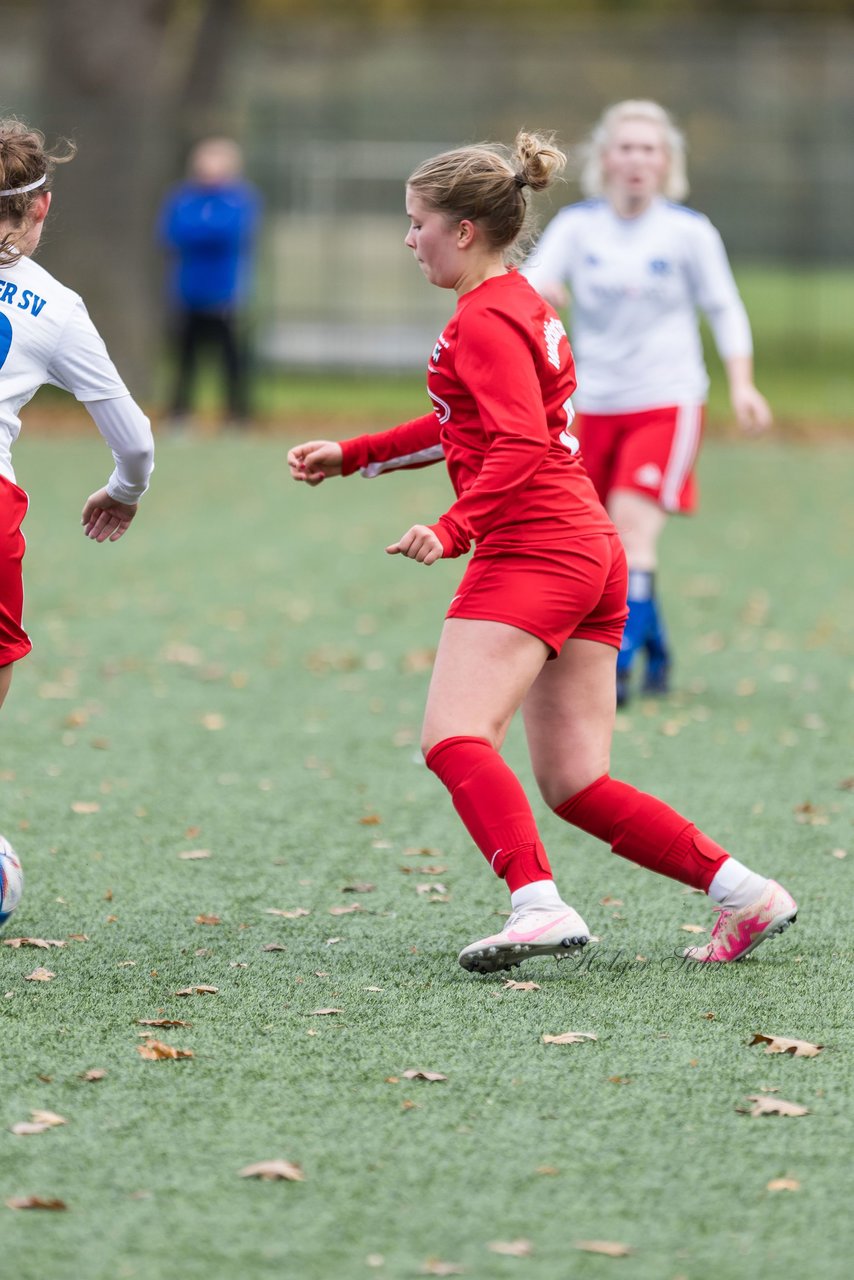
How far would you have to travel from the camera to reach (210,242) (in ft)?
61.0

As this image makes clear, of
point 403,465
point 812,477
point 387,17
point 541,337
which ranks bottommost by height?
point 812,477

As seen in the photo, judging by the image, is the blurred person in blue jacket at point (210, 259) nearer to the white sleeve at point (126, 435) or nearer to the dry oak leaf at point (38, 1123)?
the white sleeve at point (126, 435)

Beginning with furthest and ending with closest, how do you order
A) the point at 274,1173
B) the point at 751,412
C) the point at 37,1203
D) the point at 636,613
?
the point at 636,613
the point at 751,412
the point at 274,1173
the point at 37,1203

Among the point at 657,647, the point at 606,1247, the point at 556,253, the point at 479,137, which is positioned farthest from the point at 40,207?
the point at 479,137

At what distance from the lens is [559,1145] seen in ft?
11.1

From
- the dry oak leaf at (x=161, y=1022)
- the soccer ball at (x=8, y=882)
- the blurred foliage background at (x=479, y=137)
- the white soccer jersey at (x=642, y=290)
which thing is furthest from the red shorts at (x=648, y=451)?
the blurred foliage background at (x=479, y=137)

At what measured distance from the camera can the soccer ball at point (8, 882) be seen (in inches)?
177

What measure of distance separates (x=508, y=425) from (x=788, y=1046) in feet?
4.53

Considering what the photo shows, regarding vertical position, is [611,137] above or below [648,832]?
above

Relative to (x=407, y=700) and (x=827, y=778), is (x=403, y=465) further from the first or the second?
(x=407, y=700)

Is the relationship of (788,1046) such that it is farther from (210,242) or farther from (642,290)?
(210,242)

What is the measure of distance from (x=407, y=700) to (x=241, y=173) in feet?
56.8

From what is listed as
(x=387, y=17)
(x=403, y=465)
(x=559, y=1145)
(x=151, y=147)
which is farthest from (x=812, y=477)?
(x=387, y=17)

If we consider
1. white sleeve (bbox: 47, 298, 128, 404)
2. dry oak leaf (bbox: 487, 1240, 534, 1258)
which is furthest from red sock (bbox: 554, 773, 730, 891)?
dry oak leaf (bbox: 487, 1240, 534, 1258)
